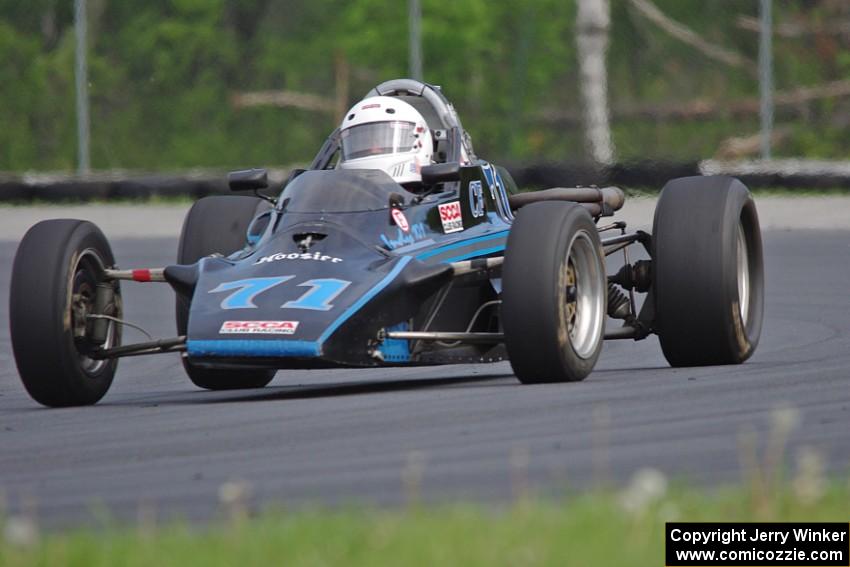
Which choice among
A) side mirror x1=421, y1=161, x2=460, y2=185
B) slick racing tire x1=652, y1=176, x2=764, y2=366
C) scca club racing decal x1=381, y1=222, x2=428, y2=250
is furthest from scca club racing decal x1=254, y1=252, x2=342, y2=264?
slick racing tire x1=652, y1=176, x2=764, y2=366

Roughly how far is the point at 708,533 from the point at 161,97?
24.4 m

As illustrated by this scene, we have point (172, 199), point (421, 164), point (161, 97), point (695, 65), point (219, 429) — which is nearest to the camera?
point (219, 429)

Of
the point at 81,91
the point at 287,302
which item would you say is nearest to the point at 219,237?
the point at 287,302

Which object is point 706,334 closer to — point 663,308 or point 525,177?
point 663,308

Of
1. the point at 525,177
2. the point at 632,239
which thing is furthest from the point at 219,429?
the point at 525,177

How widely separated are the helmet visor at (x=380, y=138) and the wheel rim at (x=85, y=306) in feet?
5.52

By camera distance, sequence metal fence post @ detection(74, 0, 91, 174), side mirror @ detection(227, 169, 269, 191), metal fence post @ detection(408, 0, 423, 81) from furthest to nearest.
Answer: metal fence post @ detection(74, 0, 91, 174)
metal fence post @ detection(408, 0, 423, 81)
side mirror @ detection(227, 169, 269, 191)

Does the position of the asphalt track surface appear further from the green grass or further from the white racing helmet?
the white racing helmet

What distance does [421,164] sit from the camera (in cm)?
1023

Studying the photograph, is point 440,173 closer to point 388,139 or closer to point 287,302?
point 388,139

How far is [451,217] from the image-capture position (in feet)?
31.9

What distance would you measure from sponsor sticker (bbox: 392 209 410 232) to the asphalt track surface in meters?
0.80

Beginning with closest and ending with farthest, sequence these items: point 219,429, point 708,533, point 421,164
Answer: point 708,533, point 219,429, point 421,164

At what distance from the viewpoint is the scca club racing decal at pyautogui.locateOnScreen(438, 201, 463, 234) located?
966 centimetres
